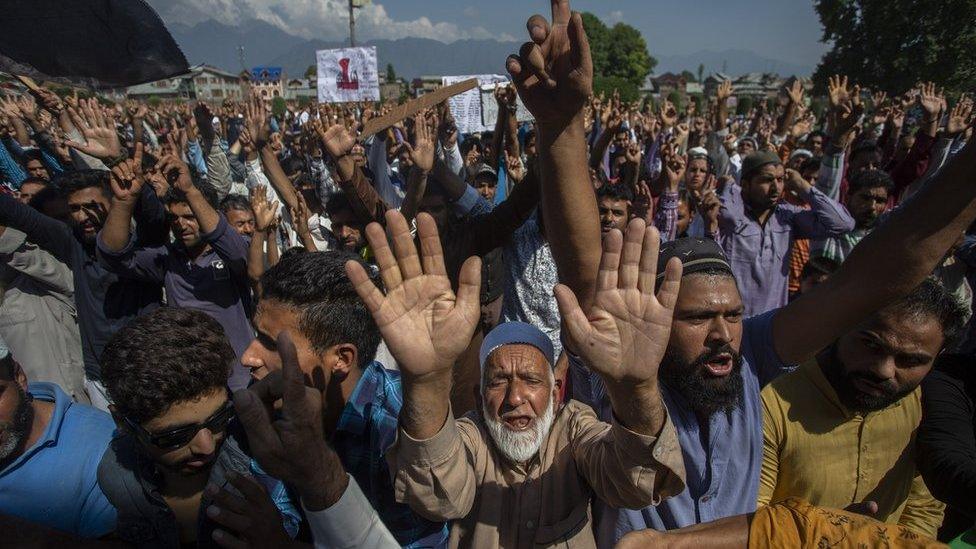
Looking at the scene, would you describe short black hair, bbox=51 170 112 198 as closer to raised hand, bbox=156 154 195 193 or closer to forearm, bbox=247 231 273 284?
raised hand, bbox=156 154 195 193

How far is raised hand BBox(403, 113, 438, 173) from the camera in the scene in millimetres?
3600

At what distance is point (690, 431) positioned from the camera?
5.57 feet

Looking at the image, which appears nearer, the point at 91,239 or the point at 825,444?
the point at 825,444

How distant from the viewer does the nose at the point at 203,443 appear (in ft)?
5.48

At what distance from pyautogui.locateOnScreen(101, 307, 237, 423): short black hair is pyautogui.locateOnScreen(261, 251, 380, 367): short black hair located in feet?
0.82

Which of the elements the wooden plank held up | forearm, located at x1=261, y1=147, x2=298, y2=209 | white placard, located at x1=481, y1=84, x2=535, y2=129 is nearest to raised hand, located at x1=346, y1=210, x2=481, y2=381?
the wooden plank held up

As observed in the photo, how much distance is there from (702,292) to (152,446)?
1842 mm

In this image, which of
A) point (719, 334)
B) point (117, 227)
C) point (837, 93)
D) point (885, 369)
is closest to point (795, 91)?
point (837, 93)

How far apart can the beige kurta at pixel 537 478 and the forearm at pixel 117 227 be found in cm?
219

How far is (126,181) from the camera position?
2742mm

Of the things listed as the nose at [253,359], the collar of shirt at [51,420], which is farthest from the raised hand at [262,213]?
the nose at [253,359]

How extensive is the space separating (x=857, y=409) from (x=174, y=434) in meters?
2.29

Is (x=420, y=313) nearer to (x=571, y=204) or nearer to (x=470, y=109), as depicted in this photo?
(x=571, y=204)

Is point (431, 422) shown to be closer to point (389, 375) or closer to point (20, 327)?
point (389, 375)
